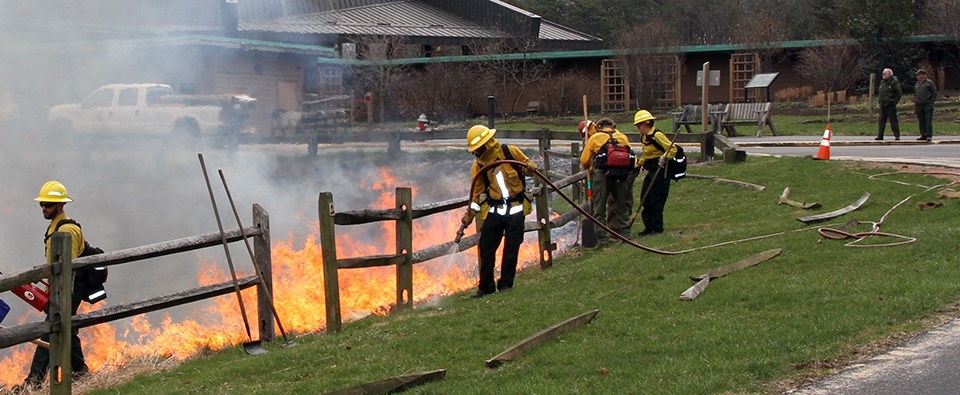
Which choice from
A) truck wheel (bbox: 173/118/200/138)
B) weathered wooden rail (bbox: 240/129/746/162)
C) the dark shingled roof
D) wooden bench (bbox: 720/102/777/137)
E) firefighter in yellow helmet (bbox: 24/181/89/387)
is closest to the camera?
firefighter in yellow helmet (bbox: 24/181/89/387)

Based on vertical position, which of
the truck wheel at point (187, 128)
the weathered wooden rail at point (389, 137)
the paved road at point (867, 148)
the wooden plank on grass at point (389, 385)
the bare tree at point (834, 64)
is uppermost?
the bare tree at point (834, 64)

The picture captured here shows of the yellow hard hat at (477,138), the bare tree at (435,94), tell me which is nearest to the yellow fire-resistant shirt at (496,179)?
the yellow hard hat at (477,138)

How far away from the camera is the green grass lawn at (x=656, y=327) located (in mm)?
6684

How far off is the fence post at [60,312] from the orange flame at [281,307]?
5.43 feet

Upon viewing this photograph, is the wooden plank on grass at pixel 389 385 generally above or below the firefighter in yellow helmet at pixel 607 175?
below

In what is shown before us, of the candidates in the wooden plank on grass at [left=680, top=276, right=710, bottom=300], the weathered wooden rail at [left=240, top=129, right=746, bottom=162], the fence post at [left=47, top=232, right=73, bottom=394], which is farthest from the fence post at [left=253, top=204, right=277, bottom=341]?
the weathered wooden rail at [left=240, top=129, right=746, bottom=162]

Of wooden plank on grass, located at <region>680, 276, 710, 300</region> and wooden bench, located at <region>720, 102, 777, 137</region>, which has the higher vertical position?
wooden bench, located at <region>720, 102, 777, 137</region>

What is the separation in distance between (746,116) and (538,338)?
22.6 meters

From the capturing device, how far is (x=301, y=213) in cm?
2408

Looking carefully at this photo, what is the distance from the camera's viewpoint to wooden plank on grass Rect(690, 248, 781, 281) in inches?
377

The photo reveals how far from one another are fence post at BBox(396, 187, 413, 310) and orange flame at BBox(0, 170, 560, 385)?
1.90 feet

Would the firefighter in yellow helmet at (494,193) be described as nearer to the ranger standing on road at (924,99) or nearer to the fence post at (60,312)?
the fence post at (60,312)

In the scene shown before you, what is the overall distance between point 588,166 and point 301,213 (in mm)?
11888

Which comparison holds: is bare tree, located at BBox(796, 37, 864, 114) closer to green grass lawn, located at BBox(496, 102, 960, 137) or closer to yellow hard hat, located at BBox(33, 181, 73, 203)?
green grass lawn, located at BBox(496, 102, 960, 137)
